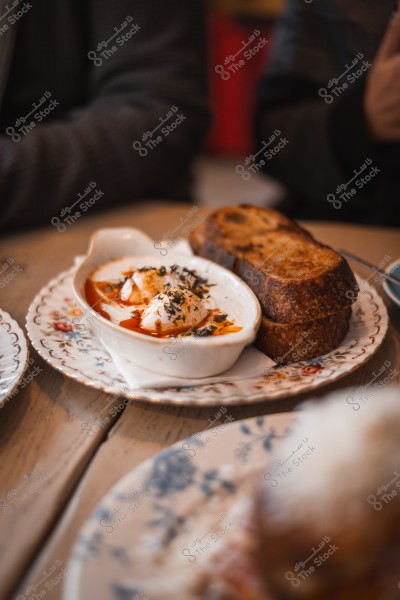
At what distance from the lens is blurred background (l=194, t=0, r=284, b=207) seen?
3867 millimetres

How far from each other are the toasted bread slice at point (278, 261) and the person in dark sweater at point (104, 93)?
1.39 feet

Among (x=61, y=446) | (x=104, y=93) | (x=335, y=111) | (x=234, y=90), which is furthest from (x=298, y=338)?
(x=234, y=90)

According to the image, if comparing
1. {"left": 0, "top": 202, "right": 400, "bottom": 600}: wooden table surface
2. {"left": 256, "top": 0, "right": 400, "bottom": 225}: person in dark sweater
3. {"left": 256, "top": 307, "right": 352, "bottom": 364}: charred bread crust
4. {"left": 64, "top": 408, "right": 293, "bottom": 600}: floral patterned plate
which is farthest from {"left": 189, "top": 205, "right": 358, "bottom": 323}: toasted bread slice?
{"left": 256, "top": 0, "right": 400, "bottom": 225}: person in dark sweater

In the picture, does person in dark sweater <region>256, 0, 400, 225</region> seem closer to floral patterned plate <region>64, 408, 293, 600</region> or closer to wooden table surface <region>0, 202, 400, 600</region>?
wooden table surface <region>0, 202, 400, 600</region>

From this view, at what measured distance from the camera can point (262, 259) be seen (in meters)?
0.99

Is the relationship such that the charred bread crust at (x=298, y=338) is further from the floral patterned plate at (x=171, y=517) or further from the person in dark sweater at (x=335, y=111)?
the person in dark sweater at (x=335, y=111)

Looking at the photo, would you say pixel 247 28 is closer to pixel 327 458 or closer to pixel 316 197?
pixel 316 197

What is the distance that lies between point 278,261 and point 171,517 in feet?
1.67

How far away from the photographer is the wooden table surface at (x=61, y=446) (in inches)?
A: 23.0

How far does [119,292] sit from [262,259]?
0.24 m

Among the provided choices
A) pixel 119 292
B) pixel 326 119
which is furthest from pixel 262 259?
pixel 326 119

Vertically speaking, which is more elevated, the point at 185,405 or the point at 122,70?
the point at 122,70

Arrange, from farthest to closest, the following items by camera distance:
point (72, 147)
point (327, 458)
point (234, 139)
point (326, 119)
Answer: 1. point (234, 139)
2. point (326, 119)
3. point (72, 147)
4. point (327, 458)

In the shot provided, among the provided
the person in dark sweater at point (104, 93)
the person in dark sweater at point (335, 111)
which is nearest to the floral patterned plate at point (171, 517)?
the person in dark sweater at point (104, 93)
